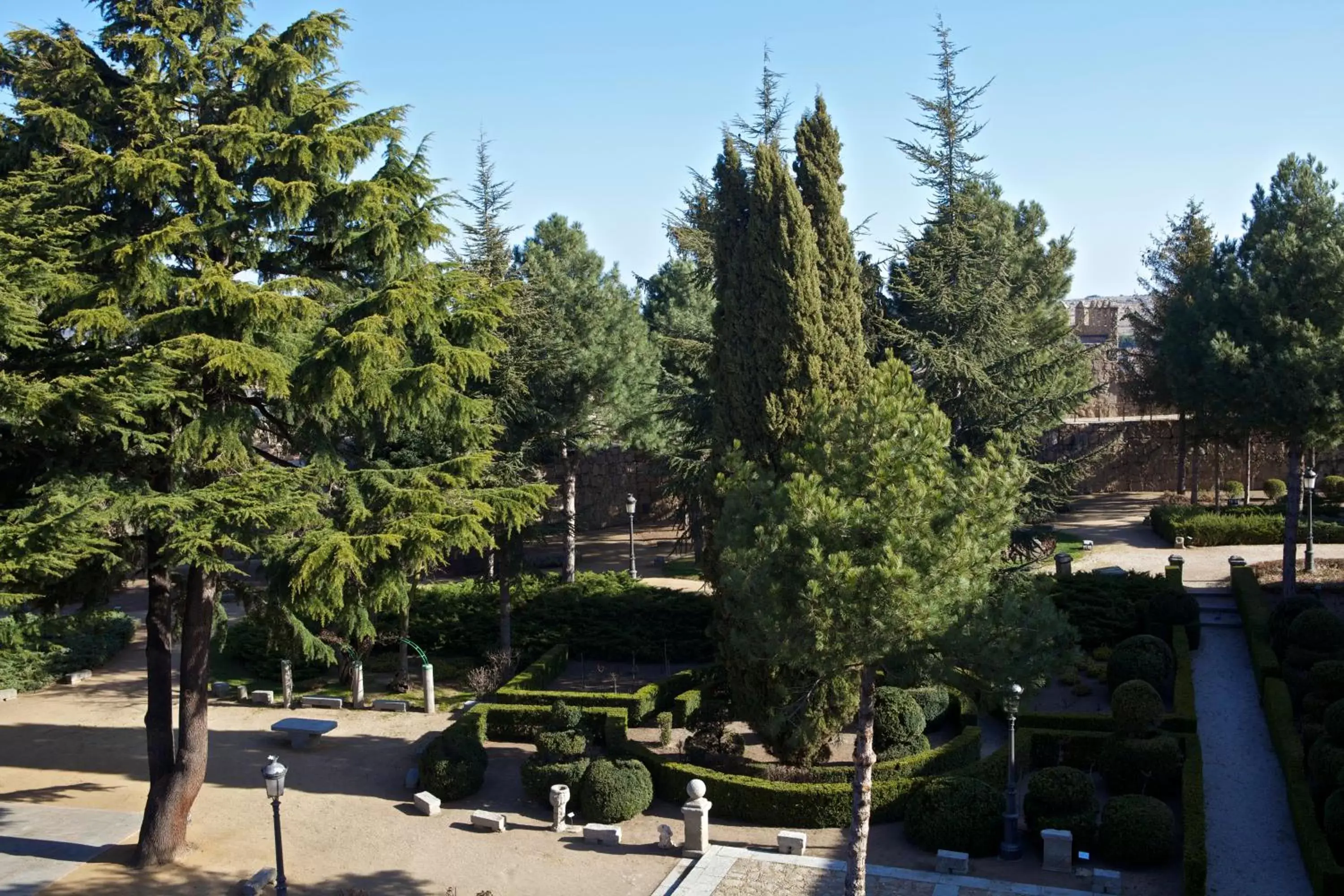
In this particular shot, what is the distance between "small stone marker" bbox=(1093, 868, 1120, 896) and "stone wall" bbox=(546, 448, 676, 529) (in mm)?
25027

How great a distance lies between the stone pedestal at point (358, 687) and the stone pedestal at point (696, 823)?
8986 mm

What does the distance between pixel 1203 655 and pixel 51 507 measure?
1989cm

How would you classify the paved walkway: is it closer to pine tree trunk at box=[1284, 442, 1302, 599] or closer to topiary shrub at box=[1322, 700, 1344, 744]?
topiary shrub at box=[1322, 700, 1344, 744]

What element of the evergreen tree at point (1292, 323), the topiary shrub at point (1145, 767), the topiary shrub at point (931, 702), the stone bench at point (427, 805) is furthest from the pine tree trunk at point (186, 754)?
the evergreen tree at point (1292, 323)

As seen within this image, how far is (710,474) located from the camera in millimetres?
18812

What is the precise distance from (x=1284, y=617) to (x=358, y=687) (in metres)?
17.5

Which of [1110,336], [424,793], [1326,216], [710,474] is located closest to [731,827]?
[424,793]

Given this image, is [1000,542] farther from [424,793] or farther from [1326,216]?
[1326,216]

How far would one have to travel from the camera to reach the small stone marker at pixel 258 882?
45.5 feet

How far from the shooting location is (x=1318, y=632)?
61.0 ft

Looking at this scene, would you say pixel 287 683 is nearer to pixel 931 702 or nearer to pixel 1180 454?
pixel 931 702

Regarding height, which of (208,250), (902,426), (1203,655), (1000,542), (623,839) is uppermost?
(208,250)

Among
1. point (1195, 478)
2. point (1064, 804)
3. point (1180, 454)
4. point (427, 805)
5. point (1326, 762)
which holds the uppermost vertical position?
point (1180, 454)

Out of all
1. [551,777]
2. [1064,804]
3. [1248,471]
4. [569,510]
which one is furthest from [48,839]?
[1248,471]
